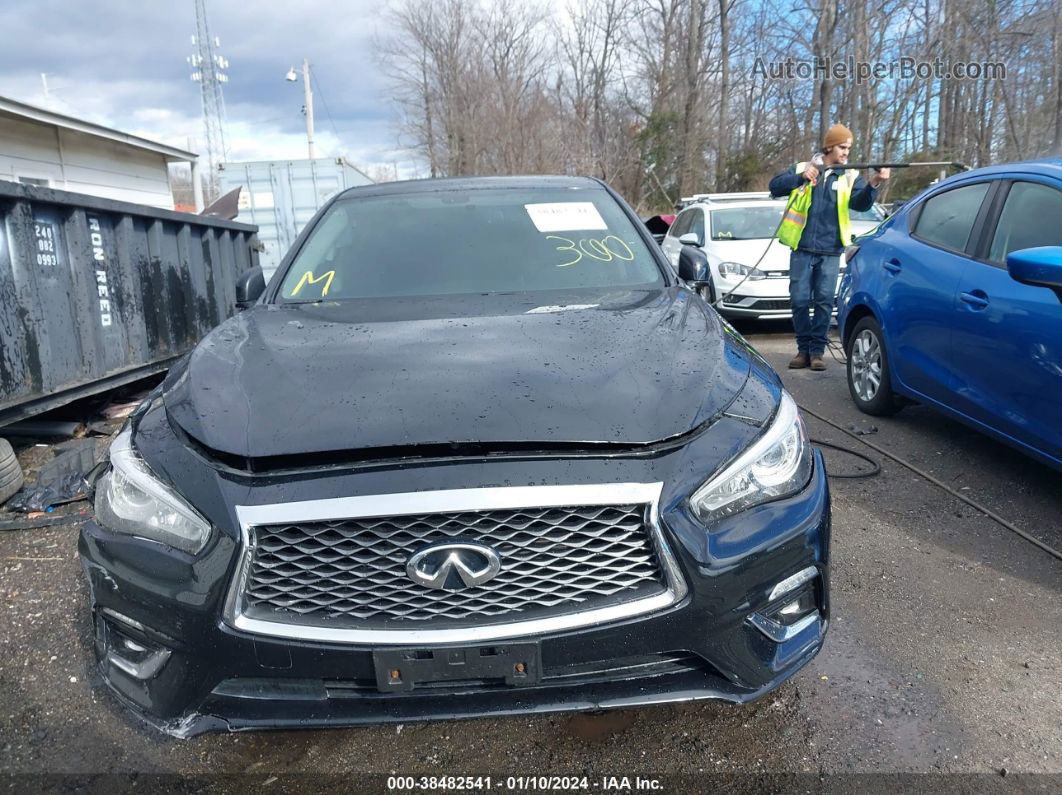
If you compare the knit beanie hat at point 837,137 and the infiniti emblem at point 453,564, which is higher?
the knit beanie hat at point 837,137

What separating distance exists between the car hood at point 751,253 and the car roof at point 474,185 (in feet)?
17.5

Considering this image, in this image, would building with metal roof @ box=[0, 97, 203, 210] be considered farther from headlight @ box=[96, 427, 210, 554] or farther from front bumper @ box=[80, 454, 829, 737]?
front bumper @ box=[80, 454, 829, 737]

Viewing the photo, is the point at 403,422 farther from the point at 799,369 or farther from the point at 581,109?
the point at 581,109

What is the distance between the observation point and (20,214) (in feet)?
14.5

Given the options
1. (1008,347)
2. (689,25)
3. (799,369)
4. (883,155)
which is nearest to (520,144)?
(689,25)

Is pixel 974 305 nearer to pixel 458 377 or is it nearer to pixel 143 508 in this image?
pixel 458 377

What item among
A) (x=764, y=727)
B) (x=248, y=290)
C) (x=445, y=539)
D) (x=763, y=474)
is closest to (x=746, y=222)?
(x=248, y=290)

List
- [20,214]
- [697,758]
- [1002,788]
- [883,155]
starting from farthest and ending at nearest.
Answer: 1. [883,155]
2. [20,214]
3. [697,758]
4. [1002,788]

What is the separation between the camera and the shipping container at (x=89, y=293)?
14.3 feet

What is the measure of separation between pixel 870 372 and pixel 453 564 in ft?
14.5

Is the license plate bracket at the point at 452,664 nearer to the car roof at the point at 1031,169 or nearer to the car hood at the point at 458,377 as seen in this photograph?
the car hood at the point at 458,377

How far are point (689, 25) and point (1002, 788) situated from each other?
29.8 metres

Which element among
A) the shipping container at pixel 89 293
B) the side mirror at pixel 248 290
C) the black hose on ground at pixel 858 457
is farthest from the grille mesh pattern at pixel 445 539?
the shipping container at pixel 89 293

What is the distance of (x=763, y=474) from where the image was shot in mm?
1804
